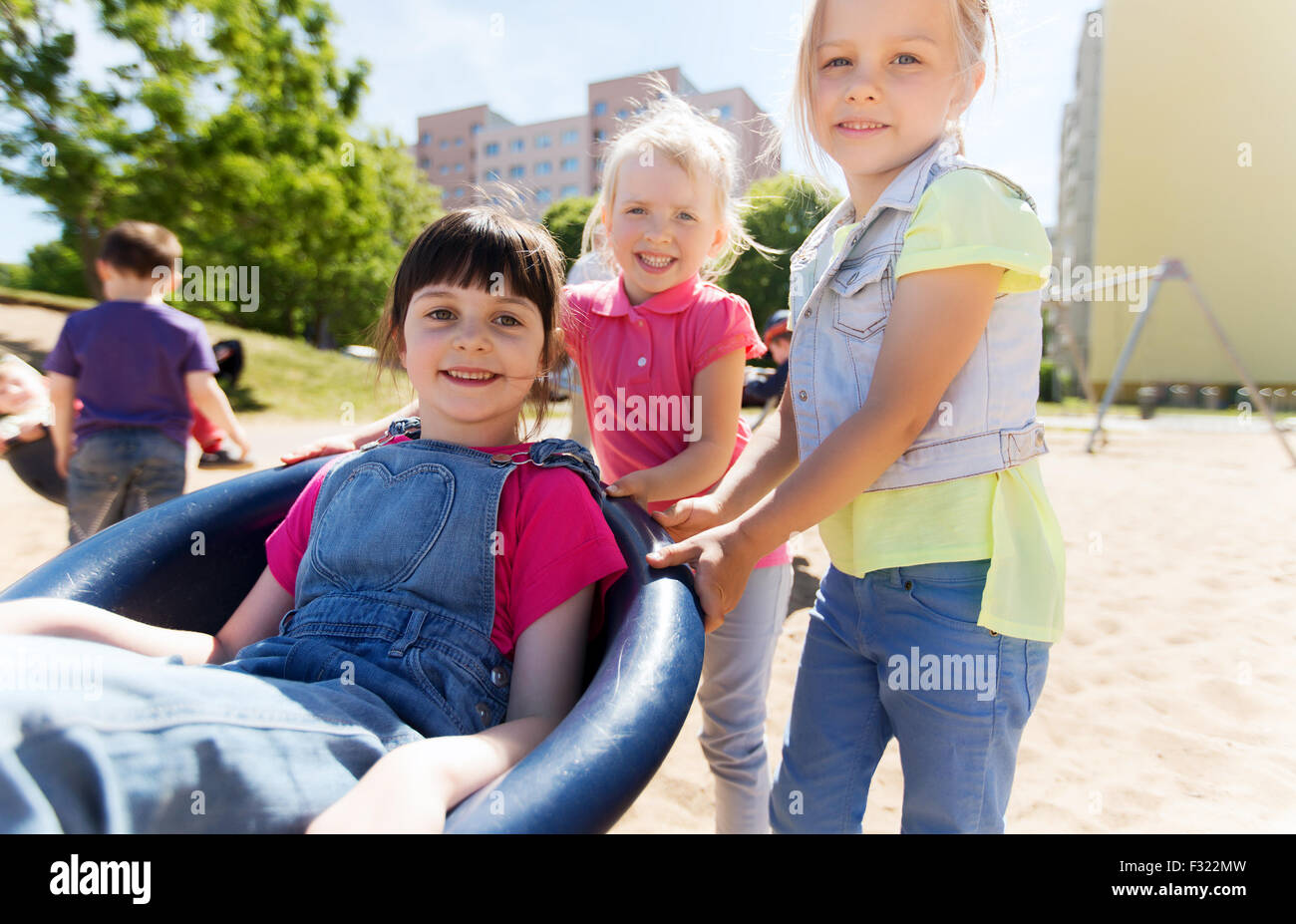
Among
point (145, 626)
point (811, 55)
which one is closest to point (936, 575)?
point (811, 55)

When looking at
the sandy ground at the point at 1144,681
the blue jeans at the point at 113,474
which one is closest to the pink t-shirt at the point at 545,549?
the sandy ground at the point at 1144,681

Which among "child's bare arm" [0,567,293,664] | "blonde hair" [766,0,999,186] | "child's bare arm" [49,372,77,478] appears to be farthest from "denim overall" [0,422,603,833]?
"child's bare arm" [49,372,77,478]

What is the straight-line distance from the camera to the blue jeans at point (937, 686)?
114cm

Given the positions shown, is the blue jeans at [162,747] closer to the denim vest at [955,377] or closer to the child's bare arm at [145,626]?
the child's bare arm at [145,626]

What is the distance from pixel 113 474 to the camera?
9.21 feet

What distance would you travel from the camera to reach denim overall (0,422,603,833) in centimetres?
76

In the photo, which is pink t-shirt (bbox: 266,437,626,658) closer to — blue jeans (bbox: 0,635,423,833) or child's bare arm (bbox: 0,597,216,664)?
blue jeans (bbox: 0,635,423,833)

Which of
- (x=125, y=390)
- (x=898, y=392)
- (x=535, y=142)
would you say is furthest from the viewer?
(x=535, y=142)

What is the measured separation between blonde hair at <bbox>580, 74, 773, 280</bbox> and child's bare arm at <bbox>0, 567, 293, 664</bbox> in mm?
990

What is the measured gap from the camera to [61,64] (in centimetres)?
1104

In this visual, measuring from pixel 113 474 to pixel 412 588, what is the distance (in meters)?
2.17

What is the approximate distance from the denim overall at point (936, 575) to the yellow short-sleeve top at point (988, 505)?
0.08ft

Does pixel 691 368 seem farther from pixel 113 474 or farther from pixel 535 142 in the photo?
pixel 535 142

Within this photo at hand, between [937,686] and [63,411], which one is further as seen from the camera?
[63,411]
